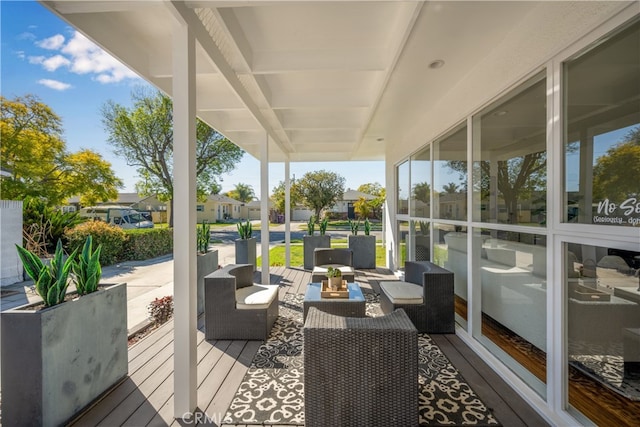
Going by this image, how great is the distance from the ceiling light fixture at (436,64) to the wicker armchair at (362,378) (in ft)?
8.88

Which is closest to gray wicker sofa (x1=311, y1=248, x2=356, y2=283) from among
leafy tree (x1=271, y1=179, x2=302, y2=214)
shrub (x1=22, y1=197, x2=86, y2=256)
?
shrub (x1=22, y1=197, x2=86, y2=256)

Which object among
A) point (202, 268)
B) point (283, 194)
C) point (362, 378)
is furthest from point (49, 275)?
point (283, 194)

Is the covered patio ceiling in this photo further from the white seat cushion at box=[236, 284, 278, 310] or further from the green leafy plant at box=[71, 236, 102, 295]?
the white seat cushion at box=[236, 284, 278, 310]

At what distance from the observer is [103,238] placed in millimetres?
8344

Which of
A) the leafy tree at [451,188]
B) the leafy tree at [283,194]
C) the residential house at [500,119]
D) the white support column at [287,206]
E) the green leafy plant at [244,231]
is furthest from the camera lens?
the leafy tree at [283,194]

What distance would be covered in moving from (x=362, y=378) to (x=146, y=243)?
973cm

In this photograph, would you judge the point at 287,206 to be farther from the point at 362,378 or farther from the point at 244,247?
the point at 362,378

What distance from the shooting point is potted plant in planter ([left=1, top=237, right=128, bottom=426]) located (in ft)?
6.29

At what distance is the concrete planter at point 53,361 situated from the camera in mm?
1916

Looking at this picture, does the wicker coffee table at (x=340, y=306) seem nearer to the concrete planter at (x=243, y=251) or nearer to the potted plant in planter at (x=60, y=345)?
the potted plant in planter at (x=60, y=345)

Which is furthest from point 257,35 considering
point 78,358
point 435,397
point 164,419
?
point 435,397

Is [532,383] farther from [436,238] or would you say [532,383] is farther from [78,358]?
[78,358]

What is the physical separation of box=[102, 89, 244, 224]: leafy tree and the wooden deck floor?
12.4 m

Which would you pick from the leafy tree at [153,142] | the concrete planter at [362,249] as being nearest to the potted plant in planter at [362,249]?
the concrete planter at [362,249]
